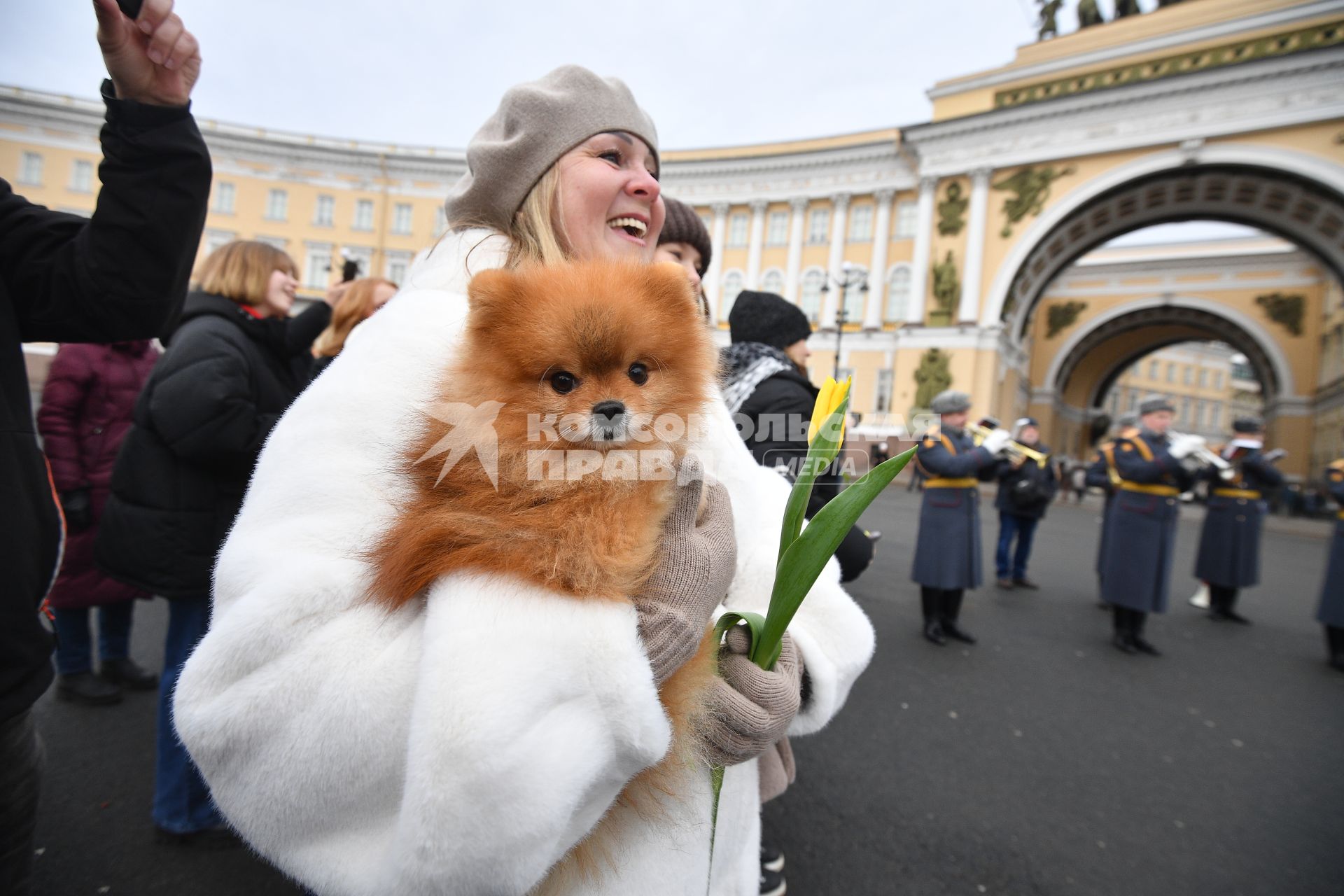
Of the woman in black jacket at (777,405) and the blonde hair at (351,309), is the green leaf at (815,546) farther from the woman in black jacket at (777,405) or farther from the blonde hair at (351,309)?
the blonde hair at (351,309)

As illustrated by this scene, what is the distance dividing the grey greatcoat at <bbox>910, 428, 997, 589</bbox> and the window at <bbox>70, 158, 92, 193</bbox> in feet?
154

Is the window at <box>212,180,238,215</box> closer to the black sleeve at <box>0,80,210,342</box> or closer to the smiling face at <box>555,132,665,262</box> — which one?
the black sleeve at <box>0,80,210,342</box>

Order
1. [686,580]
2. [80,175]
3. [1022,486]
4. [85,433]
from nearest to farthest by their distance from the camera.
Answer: [686,580], [85,433], [1022,486], [80,175]

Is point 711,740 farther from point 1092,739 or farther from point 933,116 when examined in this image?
point 933,116

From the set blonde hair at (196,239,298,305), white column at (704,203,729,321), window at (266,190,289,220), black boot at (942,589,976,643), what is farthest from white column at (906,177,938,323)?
window at (266,190,289,220)

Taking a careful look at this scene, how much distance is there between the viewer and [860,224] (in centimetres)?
3497

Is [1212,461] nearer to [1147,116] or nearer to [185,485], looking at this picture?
[185,485]

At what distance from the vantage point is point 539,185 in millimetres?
1497

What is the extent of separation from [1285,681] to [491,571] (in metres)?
7.97

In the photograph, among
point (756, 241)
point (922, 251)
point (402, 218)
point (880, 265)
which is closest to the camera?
point (922, 251)

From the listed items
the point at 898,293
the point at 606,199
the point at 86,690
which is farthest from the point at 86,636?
the point at 898,293

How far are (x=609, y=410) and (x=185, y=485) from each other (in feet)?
8.37

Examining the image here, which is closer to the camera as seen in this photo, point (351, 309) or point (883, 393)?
point (351, 309)

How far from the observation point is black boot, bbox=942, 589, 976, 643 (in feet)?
21.4
